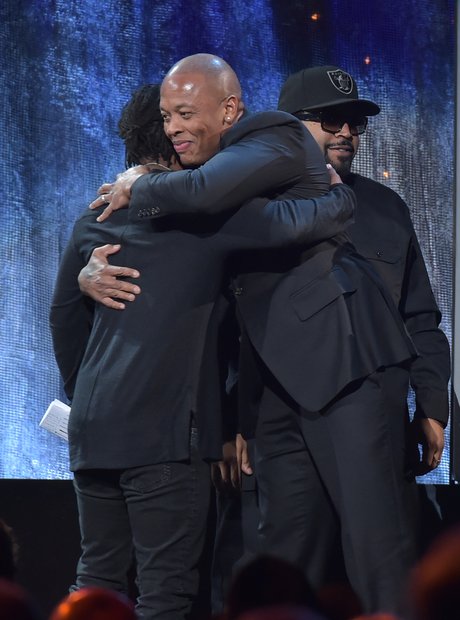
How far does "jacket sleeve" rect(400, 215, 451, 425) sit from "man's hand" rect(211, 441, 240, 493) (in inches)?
22.0

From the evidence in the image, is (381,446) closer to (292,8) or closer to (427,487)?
(427,487)

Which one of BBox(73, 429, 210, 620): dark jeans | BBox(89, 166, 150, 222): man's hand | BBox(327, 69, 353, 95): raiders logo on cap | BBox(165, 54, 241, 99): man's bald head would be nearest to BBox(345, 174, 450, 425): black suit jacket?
BBox(327, 69, 353, 95): raiders logo on cap

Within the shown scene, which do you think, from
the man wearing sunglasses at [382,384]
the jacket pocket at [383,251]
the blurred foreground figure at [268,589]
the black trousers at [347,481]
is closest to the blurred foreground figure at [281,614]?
the blurred foreground figure at [268,589]

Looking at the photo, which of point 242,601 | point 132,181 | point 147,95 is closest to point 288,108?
point 147,95

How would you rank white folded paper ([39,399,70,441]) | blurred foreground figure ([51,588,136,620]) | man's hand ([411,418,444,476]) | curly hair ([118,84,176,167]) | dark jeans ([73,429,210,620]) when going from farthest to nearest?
white folded paper ([39,399,70,441]) < man's hand ([411,418,444,476]) < curly hair ([118,84,176,167]) < dark jeans ([73,429,210,620]) < blurred foreground figure ([51,588,136,620])

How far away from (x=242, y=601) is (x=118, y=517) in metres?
1.33

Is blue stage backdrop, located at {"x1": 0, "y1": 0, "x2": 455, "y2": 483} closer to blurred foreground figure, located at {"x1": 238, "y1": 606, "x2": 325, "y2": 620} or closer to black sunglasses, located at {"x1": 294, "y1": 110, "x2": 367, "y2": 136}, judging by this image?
black sunglasses, located at {"x1": 294, "y1": 110, "x2": 367, "y2": 136}

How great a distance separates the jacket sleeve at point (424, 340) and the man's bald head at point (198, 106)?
30.4 inches

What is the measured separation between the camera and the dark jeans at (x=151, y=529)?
225 centimetres

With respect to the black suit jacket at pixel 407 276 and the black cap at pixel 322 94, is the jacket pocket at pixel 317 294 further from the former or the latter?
the black cap at pixel 322 94

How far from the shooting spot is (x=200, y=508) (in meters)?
2.30

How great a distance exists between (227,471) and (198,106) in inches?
36.1

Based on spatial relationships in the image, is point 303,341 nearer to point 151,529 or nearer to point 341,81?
point 151,529

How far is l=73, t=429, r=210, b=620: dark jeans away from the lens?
2254 mm
